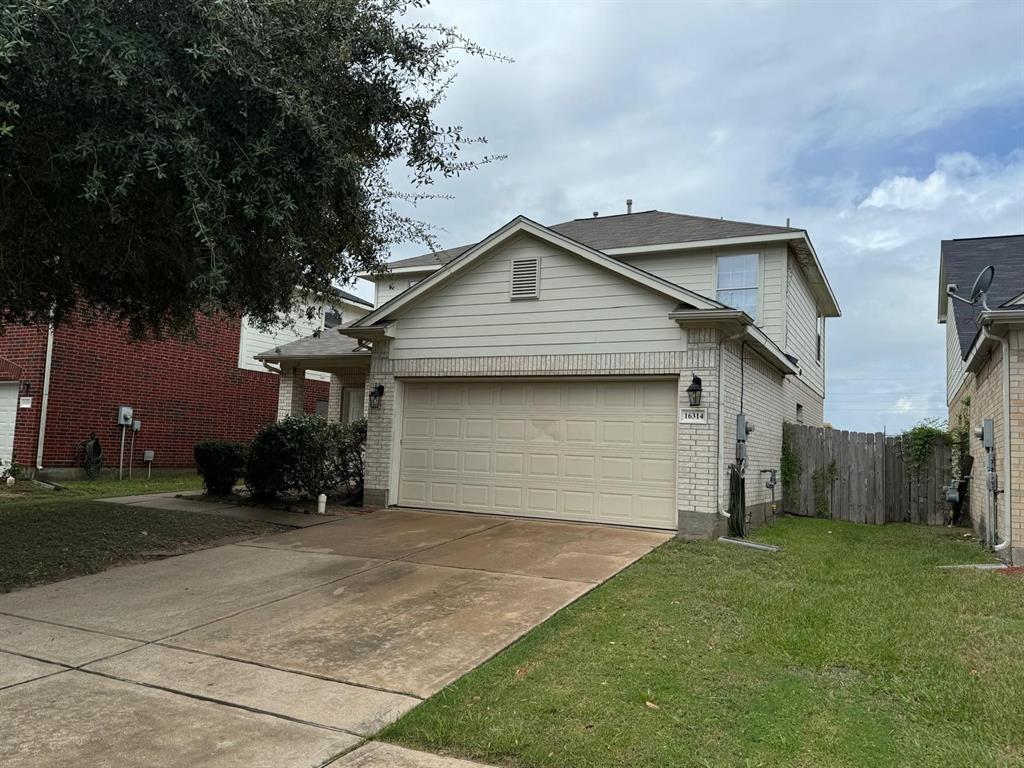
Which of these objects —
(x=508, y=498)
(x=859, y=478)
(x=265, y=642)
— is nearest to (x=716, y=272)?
(x=859, y=478)

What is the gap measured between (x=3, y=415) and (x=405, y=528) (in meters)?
10.8

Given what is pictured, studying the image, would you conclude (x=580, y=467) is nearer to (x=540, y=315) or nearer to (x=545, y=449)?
(x=545, y=449)

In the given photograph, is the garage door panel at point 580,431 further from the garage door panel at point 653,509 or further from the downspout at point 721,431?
the downspout at point 721,431

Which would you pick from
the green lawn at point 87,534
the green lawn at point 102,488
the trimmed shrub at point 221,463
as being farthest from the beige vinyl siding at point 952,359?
the green lawn at point 102,488

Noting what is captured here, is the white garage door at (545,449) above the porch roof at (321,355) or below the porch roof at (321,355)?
below

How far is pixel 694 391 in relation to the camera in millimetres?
9367

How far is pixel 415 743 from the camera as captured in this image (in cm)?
352

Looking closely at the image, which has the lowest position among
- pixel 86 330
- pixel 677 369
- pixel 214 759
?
pixel 214 759

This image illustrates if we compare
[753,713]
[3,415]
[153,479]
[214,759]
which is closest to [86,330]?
[3,415]

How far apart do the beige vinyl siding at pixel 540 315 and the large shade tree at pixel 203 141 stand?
262cm

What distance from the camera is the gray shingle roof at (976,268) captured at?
10898 millimetres

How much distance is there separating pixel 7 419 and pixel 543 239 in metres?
12.3

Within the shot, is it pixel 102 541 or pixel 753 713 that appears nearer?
pixel 753 713

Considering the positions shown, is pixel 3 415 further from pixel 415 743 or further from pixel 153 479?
pixel 415 743
